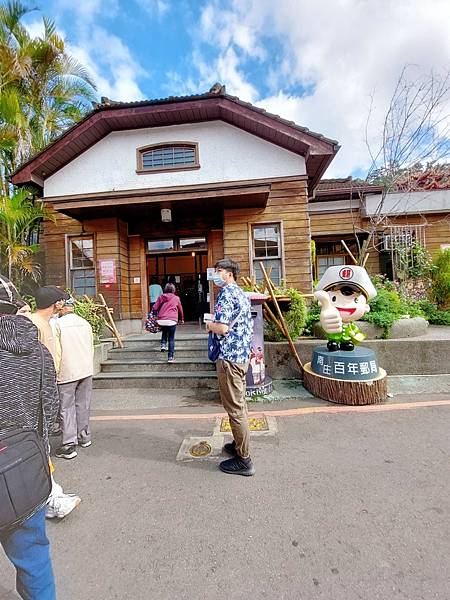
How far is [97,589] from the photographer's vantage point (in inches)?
75.0

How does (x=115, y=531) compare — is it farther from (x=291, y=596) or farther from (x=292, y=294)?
(x=292, y=294)

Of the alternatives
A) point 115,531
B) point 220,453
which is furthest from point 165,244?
point 115,531

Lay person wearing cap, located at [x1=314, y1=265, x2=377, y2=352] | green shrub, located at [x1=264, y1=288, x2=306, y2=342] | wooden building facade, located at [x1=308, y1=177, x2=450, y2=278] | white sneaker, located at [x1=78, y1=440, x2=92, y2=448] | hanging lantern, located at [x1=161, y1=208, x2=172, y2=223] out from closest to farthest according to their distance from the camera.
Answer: white sneaker, located at [x1=78, y1=440, x2=92, y2=448]
person wearing cap, located at [x1=314, y1=265, x2=377, y2=352]
green shrub, located at [x1=264, y1=288, x2=306, y2=342]
hanging lantern, located at [x1=161, y1=208, x2=172, y2=223]
wooden building facade, located at [x1=308, y1=177, x2=450, y2=278]

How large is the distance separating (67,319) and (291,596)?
3.12 metres

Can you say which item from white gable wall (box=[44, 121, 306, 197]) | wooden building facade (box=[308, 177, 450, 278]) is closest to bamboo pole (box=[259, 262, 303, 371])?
white gable wall (box=[44, 121, 306, 197])

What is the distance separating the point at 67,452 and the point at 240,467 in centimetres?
188

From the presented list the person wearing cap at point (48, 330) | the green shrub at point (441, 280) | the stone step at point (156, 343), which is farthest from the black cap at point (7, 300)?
the green shrub at point (441, 280)

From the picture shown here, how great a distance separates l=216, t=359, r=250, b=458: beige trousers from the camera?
295cm

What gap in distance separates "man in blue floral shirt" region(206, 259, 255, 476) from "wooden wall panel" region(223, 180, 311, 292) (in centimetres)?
576

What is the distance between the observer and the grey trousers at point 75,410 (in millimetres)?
3459

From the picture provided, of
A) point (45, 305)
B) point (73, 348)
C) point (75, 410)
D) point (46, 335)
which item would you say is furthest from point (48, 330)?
point (75, 410)

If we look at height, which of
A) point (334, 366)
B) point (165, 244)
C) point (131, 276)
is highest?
point (165, 244)

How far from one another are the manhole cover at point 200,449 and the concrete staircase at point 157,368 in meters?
2.12

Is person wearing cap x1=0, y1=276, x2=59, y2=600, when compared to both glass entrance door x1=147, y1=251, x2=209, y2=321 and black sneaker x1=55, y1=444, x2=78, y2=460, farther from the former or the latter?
glass entrance door x1=147, y1=251, x2=209, y2=321
